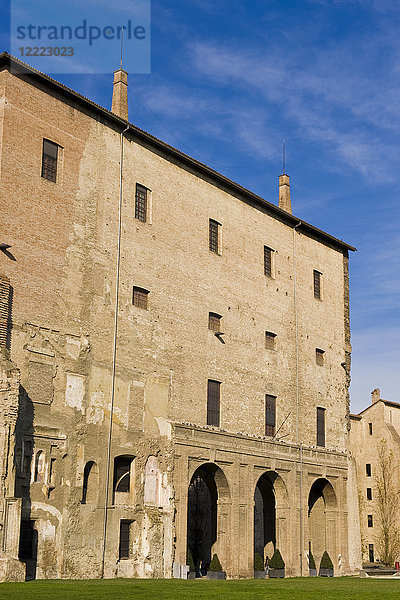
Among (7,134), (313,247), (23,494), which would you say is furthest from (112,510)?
(313,247)

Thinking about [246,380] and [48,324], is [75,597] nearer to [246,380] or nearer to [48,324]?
[48,324]

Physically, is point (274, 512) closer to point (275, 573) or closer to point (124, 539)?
point (275, 573)

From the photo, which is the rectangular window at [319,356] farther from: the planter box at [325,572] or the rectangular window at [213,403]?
the planter box at [325,572]

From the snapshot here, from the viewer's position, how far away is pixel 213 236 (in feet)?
108

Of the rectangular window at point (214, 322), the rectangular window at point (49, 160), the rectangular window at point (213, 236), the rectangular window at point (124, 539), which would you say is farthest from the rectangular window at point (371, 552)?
the rectangular window at point (49, 160)

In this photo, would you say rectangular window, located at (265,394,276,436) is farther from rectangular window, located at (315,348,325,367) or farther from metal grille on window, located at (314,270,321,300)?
metal grille on window, located at (314,270,321,300)

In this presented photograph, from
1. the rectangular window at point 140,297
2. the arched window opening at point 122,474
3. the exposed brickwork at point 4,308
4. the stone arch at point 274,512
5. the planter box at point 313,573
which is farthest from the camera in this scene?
the planter box at point 313,573

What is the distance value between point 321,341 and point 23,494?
763 inches

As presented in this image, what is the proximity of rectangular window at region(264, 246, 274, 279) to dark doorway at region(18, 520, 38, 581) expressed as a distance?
16.9 metres

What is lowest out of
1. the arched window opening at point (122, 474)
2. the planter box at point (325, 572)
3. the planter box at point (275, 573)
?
the planter box at point (325, 572)

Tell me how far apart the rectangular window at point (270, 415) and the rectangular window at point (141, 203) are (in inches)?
394

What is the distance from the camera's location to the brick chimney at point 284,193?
39.7 meters

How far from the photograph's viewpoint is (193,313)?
30.8 meters

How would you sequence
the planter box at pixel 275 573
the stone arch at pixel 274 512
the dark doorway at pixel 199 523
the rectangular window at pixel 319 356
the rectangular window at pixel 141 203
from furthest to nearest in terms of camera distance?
the dark doorway at pixel 199 523
the rectangular window at pixel 319 356
the stone arch at pixel 274 512
the planter box at pixel 275 573
the rectangular window at pixel 141 203
